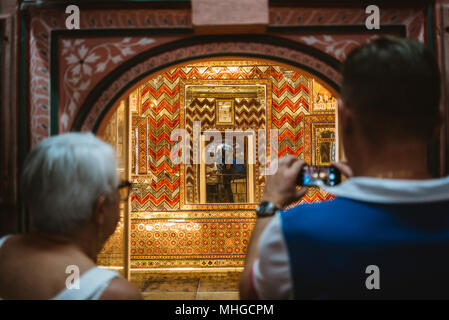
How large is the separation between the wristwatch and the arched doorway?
13.3ft

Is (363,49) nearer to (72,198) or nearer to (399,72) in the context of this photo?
(399,72)

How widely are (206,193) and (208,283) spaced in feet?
4.33

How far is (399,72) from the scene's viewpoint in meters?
0.70

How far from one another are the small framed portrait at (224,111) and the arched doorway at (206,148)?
2 cm

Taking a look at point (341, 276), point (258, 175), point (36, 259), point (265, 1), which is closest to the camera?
point (341, 276)

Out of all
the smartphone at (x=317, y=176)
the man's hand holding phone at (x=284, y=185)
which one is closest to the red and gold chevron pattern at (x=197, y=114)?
the smartphone at (x=317, y=176)

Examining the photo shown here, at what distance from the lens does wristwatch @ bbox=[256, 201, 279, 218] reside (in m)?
0.99

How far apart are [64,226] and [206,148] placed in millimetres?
4091

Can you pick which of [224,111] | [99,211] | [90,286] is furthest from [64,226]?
[224,111]

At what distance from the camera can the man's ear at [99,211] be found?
1.06 metres

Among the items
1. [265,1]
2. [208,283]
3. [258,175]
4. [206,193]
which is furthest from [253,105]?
[265,1]

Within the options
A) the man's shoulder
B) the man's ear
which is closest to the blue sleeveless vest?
the man's shoulder

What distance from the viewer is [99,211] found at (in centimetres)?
107

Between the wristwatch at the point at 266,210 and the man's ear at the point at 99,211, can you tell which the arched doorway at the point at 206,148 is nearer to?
the man's ear at the point at 99,211
